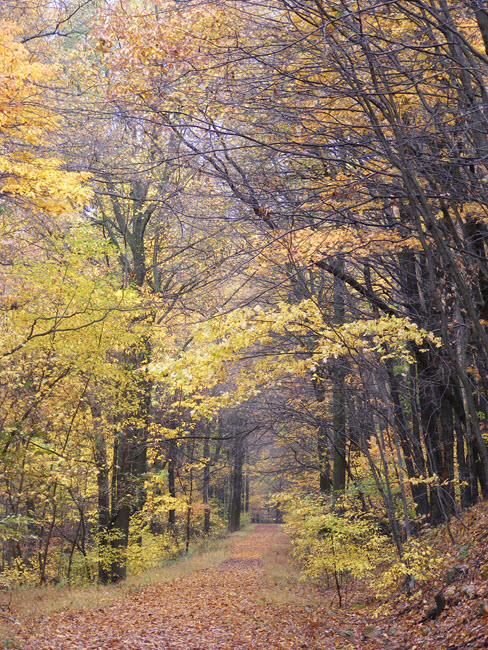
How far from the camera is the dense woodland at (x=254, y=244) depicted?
18.4 ft

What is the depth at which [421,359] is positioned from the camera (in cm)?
1077

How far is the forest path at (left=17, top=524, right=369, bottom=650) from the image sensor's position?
7.87 metres

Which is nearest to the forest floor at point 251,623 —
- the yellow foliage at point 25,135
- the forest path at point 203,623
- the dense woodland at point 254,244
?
the forest path at point 203,623

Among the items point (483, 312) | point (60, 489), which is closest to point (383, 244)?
point (483, 312)

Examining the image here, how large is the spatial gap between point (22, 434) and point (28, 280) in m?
3.71

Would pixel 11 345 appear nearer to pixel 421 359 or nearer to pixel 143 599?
pixel 143 599

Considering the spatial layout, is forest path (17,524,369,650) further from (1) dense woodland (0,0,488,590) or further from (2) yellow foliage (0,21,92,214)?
(2) yellow foliage (0,21,92,214)

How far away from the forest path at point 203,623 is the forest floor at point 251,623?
2 cm

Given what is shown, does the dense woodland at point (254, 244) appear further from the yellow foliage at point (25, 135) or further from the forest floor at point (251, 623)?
the forest floor at point (251, 623)

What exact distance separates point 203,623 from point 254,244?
22.9ft

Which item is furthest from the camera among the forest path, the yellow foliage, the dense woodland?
the forest path

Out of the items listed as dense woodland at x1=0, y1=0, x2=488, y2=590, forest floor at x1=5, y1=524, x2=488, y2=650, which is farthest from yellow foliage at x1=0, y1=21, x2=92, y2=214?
forest floor at x1=5, y1=524, x2=488, y2=650

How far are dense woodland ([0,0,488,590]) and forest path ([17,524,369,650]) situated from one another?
119cm

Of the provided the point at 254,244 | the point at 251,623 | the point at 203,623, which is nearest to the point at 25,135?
the point at 254,244
